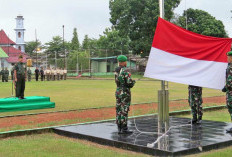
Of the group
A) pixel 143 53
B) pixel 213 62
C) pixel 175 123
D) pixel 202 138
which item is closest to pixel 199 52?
pixel 213 62

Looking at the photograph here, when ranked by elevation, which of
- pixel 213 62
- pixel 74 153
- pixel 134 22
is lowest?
pixel 74 153

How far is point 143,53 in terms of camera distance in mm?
47094

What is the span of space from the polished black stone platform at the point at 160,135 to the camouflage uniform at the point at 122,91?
1.39 ft

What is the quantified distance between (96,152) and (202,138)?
7.75 ft

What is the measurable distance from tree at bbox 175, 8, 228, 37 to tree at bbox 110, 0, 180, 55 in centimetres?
807

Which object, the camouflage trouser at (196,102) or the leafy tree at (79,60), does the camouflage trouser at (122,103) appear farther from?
the leafy tree at (79,60)

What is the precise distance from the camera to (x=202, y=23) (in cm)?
5588

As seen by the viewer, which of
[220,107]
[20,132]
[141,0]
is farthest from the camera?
[141,0]

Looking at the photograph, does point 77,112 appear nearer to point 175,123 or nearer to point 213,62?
point 175,123

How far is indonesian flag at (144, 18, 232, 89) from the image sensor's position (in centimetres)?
781

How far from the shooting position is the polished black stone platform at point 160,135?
670 centimetres

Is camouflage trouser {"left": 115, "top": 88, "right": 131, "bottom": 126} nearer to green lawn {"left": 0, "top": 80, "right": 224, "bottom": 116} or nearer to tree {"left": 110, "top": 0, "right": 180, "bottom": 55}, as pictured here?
green lawn {"left": 0, "top": 80, "right": 224, "bottom": 116}

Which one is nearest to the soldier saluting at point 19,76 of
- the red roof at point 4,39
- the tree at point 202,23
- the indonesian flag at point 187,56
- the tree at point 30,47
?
the indonesian flag at point 187,56

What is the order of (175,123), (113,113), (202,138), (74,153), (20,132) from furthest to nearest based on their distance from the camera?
1. (113,113)
2. (175,123)
3. (20,132)
4. (202,138)
5. (74,153)
